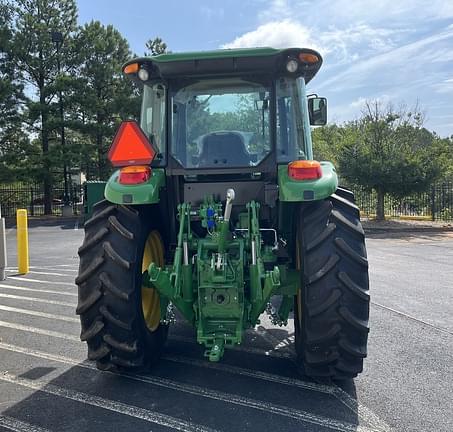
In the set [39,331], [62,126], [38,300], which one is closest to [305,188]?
[39,331]

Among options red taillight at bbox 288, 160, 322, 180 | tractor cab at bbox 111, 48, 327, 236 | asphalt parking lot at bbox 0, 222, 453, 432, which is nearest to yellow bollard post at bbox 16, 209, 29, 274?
asphalt parking lot at bbox 0, 222, 453, 432

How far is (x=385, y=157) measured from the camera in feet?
60.6

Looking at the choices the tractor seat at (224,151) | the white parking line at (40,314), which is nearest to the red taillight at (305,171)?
the tractor seat at (224,151)

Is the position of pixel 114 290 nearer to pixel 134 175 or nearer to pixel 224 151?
pixel 134 175

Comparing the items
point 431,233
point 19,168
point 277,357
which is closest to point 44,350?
point 277,357

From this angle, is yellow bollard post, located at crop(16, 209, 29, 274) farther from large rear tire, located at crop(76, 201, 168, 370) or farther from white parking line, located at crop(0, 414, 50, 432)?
white parking line, located at crop(0, 414, 50, 432)

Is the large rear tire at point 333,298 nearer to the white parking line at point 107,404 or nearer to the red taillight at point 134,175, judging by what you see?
the white parking line at point 107,404

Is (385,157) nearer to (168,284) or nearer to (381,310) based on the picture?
(381,310)

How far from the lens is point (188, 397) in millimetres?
3645

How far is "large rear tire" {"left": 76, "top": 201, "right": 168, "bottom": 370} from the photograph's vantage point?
12.3 feet

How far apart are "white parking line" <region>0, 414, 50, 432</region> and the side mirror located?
3.51 metres

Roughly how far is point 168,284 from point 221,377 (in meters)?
0.97

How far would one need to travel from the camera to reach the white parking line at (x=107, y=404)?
3.21m

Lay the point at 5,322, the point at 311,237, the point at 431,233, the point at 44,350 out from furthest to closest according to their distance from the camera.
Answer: the point at 431,233 → the point at 5,322 → the point at 44,350 → the point at 311,237
